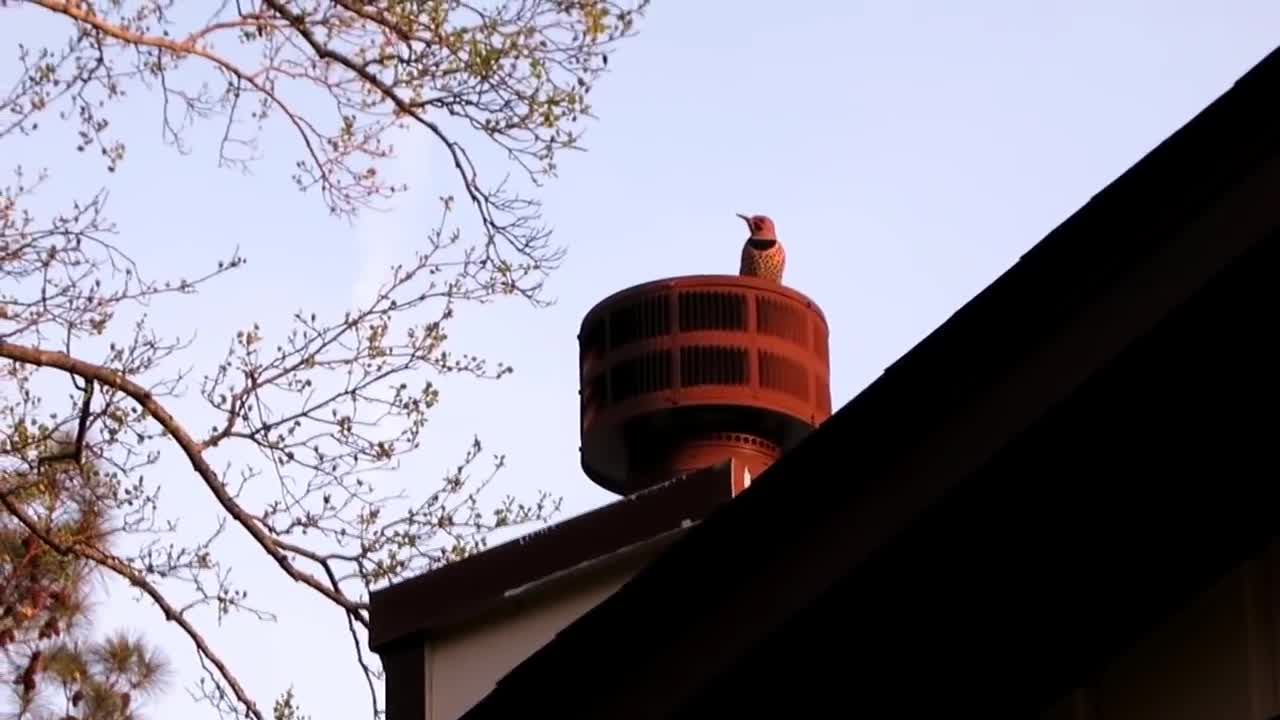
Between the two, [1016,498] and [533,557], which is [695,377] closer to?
[533,557]

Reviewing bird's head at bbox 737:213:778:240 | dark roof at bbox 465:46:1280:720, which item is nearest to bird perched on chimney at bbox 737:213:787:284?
bird's head at bbox 737:213:778:240

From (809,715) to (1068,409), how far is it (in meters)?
0.64

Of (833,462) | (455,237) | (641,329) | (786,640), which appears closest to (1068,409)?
(833,462)

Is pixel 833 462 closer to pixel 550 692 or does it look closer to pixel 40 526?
pixel 550 692

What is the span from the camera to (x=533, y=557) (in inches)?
155

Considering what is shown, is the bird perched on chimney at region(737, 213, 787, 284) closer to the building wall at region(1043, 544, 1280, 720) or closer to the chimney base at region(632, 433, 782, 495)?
the chimney base at region(632, 433, 782, 495)

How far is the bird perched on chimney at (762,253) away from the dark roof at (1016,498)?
407 cm

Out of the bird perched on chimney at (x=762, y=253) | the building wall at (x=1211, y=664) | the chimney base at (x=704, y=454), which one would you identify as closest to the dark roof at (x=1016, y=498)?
the building wall at (x=1211, y=664)

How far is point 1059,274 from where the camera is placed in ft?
8.41

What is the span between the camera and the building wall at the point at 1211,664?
2654 mm

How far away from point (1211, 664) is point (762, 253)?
14.5 ft

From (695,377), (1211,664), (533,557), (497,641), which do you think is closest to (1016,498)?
(1211,664)

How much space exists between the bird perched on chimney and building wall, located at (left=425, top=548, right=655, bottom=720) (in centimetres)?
305

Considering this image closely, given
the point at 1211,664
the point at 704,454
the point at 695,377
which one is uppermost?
the point at 695,377
